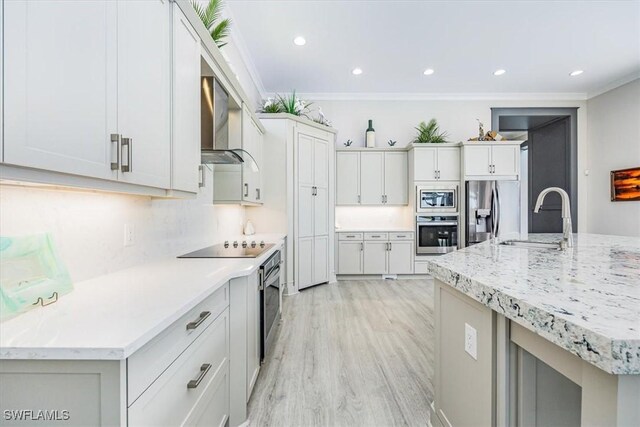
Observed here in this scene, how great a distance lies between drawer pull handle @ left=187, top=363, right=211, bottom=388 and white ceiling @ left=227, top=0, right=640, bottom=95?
3.37 meters

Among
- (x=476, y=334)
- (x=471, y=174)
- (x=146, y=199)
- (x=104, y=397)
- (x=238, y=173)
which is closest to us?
(x=104, y=397)

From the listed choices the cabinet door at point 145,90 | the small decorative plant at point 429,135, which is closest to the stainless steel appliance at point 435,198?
the small decorative plant at point 429,135

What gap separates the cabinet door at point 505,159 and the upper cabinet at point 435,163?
0.58 m

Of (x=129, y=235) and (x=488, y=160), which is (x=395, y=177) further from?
(x=129, y=235)

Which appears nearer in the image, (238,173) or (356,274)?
(238,173)

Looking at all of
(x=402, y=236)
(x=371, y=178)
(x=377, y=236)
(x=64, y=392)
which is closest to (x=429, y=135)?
(x=371, y=178)

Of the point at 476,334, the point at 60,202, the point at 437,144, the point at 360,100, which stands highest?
the point at 360,100

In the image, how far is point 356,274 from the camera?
4.89 m

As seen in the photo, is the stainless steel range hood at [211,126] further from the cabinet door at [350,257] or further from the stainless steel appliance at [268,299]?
the cabinet door at [350,257]

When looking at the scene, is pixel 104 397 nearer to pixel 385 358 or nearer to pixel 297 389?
pixel 297 389

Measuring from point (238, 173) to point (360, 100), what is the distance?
3.47m

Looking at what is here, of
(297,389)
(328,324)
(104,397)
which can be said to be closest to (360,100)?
(328,324)

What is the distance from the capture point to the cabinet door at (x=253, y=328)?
1.67 m

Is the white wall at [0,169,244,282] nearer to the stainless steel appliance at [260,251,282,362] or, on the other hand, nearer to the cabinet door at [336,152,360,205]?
the stainless steel appliance at [260,251,282,362]
